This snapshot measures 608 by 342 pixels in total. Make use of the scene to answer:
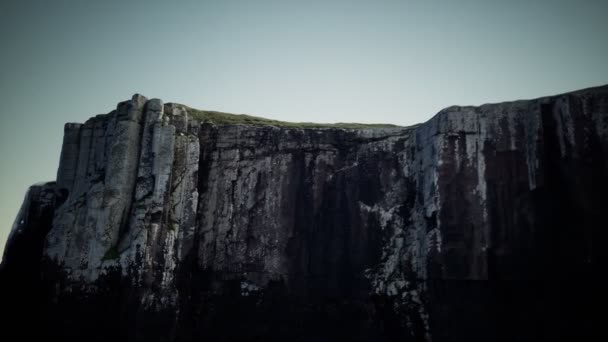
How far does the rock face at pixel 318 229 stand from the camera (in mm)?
19141

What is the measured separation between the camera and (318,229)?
26250 mm

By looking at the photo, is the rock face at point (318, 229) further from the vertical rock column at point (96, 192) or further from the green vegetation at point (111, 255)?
the green vegetation at point (111, 255)

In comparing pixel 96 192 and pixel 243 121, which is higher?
pixel 243 121

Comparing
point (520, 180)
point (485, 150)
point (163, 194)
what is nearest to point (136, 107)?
point (163, 194)

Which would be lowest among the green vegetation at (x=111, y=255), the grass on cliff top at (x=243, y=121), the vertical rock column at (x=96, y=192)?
the green vegetation at (x=111, y=255)

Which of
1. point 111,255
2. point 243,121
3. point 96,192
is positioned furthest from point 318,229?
point 96,192

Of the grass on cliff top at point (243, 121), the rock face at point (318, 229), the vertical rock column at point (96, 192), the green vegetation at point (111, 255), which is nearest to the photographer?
the rock face at point (318, 229)

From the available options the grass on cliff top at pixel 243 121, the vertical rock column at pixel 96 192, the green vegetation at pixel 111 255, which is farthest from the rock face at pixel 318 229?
the grass on cliff top at pixel 243 121

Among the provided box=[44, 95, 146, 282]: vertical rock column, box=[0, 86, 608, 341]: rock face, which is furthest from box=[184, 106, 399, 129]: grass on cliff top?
box=[44, 95, 146, 282]: vertical rock column

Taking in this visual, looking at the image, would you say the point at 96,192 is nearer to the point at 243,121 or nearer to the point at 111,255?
the point at 111,255

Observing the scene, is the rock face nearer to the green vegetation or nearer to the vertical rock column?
the vertical rock column

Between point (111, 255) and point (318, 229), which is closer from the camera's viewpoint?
point (111, 255)

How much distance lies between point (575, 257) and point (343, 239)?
11.7 m

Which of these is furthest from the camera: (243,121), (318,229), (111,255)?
(243,121)
